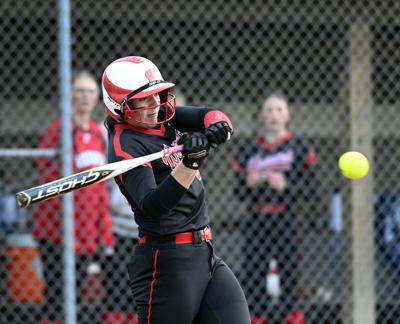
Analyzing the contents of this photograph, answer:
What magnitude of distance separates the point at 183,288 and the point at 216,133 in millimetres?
708

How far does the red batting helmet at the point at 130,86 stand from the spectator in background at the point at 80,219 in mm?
1956

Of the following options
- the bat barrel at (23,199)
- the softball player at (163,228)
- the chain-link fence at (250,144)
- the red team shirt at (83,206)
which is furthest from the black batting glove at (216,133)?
the red team shirt at (83,206)

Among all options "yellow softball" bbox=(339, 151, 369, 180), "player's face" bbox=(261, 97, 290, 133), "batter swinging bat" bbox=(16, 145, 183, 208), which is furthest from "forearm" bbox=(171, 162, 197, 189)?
"player's face" bbox=(261, 97, 290, 133)

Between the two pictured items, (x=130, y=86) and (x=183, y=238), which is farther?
(x=183, y=238)

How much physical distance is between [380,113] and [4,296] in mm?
3766

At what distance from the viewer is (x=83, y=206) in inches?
223

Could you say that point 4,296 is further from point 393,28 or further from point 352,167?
point 393,28

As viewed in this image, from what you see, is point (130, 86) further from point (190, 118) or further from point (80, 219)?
point (80, 219)

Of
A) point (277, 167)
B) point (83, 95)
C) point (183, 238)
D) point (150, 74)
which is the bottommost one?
point (277, 167)

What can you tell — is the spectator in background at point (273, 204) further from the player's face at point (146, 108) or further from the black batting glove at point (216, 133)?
the black batting glove at point (216, 133)

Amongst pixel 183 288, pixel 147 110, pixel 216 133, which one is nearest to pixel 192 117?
pixel 147 110

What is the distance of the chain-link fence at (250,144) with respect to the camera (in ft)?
19.3

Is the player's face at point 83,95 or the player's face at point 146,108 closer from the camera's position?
the player's face at point 146,108

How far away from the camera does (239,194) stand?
5.97 meters
